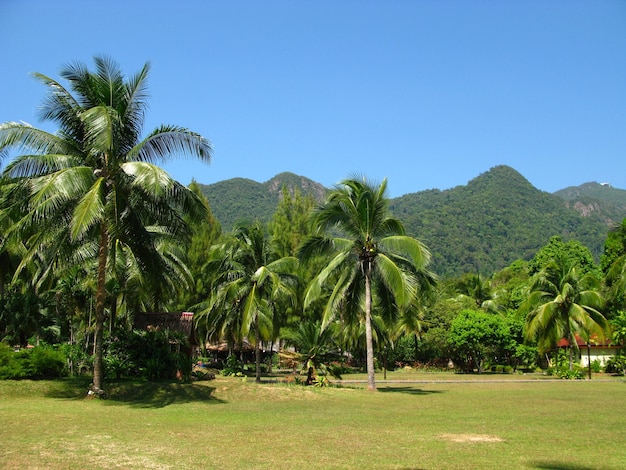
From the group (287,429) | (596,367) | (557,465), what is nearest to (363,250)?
(287,429)

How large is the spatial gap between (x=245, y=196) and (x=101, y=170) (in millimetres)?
143121

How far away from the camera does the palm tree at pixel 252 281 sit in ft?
98.1

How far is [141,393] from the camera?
18.4 m

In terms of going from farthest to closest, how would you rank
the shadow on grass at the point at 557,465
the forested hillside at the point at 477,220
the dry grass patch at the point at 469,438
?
the forested hillside at the point at 477,220 < the dry grass patch at the point at 469,438 < the shadow on grass at the point at 557,465

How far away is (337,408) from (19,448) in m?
10.2

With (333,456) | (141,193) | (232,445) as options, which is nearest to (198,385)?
(141,193)

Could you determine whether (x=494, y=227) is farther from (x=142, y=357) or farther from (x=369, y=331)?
(x=142, y=357)

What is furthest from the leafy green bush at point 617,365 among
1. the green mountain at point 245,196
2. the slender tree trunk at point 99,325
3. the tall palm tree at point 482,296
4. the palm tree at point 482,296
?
the green mountain at point 245,196

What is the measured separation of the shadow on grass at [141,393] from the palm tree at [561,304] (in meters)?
24.5

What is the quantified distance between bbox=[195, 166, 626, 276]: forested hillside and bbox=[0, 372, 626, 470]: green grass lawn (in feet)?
351

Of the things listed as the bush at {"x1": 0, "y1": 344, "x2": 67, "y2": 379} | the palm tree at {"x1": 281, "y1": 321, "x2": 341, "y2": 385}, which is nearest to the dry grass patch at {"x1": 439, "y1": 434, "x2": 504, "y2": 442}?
the bush at {"x1": 0, "y1": 344, "x2": 67, "y2": 379}

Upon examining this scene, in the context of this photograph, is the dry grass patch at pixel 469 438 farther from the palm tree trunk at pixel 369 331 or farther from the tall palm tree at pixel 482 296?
the tall palm tree at pixel 482 296

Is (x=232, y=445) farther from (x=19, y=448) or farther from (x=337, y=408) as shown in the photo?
(x=337, y=408)

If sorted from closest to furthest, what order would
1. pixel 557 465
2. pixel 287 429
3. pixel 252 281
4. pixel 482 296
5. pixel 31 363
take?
pixel 557 465, pixel 287 429, pixel 31 363, pixel 252 281, pixel 482 296
